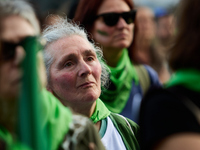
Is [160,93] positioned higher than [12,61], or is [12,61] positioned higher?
[12,61]

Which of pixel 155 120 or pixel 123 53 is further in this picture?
pixel 123 53

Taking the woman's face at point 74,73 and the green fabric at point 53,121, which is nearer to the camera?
the green fabric at point 53,121

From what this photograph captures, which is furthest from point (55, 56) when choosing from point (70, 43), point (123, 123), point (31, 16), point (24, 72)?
point (24, 72)

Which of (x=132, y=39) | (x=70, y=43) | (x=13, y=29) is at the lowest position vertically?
(x=132, y=39)

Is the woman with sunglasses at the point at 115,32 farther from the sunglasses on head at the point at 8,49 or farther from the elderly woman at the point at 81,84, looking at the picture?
the sunglasses on head at the point at 8,49

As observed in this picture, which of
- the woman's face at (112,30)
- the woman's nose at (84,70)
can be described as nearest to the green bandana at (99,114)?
the woman's nose at (84,70)

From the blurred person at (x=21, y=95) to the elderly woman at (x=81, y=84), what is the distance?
810mm

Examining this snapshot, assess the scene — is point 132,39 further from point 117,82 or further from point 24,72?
point 24,72

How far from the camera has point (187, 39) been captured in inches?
69.0

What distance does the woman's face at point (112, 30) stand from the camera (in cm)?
399

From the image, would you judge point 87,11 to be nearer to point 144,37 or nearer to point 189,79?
point 144,37

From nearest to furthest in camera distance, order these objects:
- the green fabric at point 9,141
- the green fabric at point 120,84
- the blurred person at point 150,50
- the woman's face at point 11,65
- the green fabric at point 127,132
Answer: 1. the green fabric at point 9,141
2. the woman's face at point 11,65
3. the green fabric at point 127,132
4. the green fabric at point 120,84
5. the blurred person at point 150,50

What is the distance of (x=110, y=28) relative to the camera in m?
4.00

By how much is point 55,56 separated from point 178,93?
4.31 ft
